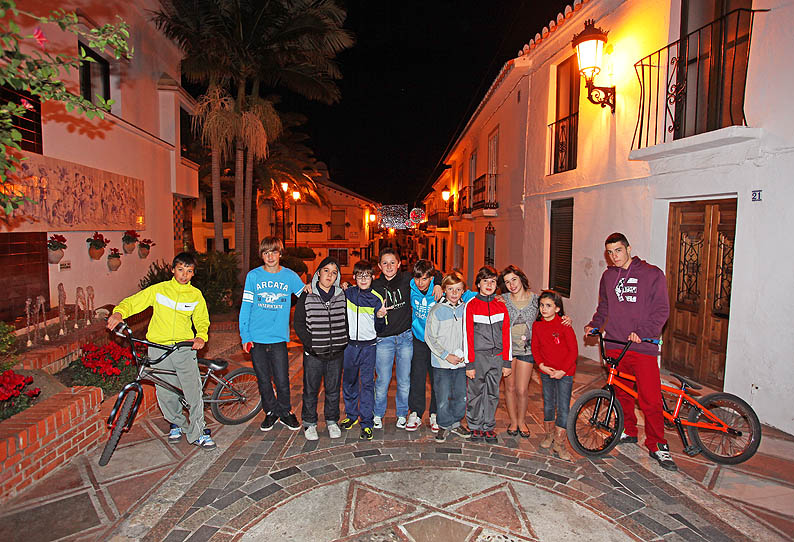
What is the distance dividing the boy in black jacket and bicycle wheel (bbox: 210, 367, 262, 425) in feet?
2.68

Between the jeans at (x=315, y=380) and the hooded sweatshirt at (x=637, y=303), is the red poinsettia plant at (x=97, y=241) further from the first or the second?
the hooded sweatshirt at (x=637, y=303)

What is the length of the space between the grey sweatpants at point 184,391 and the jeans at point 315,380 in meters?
1.06

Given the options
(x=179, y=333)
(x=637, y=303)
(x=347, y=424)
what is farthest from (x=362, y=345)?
(x=637, y=303)

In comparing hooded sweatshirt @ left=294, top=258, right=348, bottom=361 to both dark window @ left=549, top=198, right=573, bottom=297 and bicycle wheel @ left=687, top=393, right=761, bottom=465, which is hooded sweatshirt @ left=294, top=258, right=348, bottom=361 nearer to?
bicycle wheel @ left=687, top=393, right=761, bottom=465

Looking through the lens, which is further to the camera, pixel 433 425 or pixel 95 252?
pixel 95 252

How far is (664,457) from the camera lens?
4543 mm

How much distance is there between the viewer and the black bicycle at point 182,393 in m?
4.47

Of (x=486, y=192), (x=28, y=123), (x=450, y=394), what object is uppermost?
(x=486, y=192)

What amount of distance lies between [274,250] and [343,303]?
94 cm

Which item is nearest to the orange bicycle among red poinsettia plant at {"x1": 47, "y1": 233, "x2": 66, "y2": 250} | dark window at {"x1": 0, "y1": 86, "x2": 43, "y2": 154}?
red poinsettia plant at {"x1": 47, "y1": 233, "x2": 66, "y2": 250}

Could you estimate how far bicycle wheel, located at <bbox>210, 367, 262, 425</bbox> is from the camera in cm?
533

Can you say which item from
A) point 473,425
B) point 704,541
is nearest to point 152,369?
point 473,425

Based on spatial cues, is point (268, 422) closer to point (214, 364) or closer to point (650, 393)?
point (214, 364)

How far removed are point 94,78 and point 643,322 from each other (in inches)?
414
